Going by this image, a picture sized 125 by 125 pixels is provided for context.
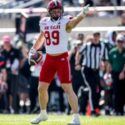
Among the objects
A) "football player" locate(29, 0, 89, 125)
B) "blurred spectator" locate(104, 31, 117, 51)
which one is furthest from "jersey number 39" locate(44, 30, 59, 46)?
"blurred spectator" locate(104, 31, 117, 51)

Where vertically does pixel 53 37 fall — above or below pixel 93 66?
above

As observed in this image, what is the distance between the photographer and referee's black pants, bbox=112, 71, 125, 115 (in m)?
18.9

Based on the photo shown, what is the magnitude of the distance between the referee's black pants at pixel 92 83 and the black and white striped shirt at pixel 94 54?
0.43ft

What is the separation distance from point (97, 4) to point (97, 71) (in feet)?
18.1

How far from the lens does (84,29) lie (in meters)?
21.7

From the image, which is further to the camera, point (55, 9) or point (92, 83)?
point (92, 83)

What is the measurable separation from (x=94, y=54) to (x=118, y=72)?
0.70 metres

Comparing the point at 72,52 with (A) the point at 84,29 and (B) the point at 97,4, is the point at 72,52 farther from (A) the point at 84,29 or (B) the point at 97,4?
(B) the point at 97,4

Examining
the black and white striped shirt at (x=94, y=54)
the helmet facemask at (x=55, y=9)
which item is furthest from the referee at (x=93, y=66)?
the helmet facemask at (x=55, y=9)

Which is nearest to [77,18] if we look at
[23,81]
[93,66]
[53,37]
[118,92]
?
[53,37]

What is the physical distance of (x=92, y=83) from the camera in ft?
61.0

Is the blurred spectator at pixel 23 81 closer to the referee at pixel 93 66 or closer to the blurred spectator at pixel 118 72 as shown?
the referee at pixel 93 66

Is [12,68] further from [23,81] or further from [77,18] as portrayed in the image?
[77,18]

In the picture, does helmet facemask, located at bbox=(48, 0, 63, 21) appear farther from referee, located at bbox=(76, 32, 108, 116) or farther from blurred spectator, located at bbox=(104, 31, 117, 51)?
blurred spectator, located at bbox=(104, 31, 117, 51)
